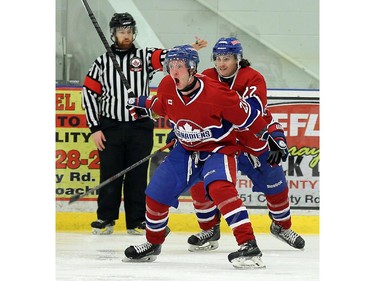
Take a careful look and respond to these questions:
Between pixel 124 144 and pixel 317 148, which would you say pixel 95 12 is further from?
pixel 317 148

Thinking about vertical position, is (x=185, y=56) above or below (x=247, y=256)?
above

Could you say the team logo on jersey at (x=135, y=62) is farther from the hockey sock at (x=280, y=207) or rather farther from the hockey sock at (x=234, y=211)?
the hockey sock at (x=234, y=211)

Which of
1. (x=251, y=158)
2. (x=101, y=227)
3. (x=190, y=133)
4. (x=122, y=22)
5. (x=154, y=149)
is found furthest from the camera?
(x=154, y=149)

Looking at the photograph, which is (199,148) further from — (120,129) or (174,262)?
(120,129)

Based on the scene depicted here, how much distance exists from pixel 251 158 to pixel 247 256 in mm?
716

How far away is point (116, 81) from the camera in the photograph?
5270 mm

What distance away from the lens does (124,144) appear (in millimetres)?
5250

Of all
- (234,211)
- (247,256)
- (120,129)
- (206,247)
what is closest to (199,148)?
(234,211)

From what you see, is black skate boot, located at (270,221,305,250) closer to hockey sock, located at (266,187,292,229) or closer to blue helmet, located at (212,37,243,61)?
hockey sock, located at (266,187,292,229)

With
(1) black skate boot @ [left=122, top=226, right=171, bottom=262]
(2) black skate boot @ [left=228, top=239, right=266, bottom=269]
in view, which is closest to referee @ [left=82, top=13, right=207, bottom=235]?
(1) black skate boot @ [left=122, top=226, right=171, bottom=262]

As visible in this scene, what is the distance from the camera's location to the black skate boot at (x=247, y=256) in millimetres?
3986

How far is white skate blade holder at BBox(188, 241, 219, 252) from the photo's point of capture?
470cm

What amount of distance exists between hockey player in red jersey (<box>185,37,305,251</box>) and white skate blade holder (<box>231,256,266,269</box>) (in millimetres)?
493
